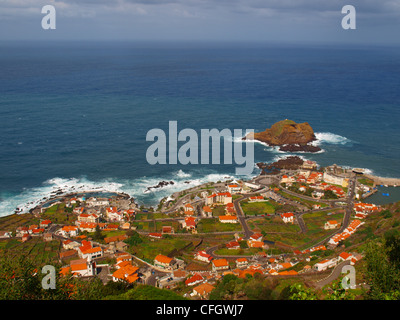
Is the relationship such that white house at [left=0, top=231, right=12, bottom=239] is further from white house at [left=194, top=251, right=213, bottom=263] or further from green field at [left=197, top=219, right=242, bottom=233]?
white house at [left=194, top=251, right=213, bottom=263]

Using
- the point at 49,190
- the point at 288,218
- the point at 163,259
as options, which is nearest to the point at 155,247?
the point at 163,259

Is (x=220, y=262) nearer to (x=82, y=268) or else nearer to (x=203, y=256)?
(x=203, y=256)

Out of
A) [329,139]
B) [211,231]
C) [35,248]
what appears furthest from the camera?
[329,139]

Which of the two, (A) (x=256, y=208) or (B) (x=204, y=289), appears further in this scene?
(A) (x=256, y=208)

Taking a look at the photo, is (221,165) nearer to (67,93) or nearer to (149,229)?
(149,229)

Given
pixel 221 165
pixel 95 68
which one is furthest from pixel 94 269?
pixel 95 68

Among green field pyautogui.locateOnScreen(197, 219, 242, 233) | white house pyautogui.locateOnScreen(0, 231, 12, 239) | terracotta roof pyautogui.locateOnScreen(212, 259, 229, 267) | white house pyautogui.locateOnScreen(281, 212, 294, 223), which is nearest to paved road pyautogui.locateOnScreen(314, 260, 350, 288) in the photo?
terracotta roof pyautogui.locateOnScreen(212, 259, 229, 267)

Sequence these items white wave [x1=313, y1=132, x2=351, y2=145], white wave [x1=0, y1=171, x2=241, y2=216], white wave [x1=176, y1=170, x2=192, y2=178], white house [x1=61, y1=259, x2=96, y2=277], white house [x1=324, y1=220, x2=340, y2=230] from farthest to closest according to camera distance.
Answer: white wave [x1=313, y1=132, x2=351, y2=145] < white wave [x1=176, y1=170, x2=192, y2=178] < white wave [x1=0, y1=171, x2=241, y2=216] < white house [x1=324, y1=220, x2=340, y2=230] < white house [x1=61, y1=259, x2=96, y2=277]

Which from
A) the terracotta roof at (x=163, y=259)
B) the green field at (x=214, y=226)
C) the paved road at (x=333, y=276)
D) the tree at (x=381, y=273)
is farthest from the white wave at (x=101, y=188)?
the tree at (x=381, y=273)

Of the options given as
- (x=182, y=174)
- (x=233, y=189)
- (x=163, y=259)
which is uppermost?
(x=182, y=174)
